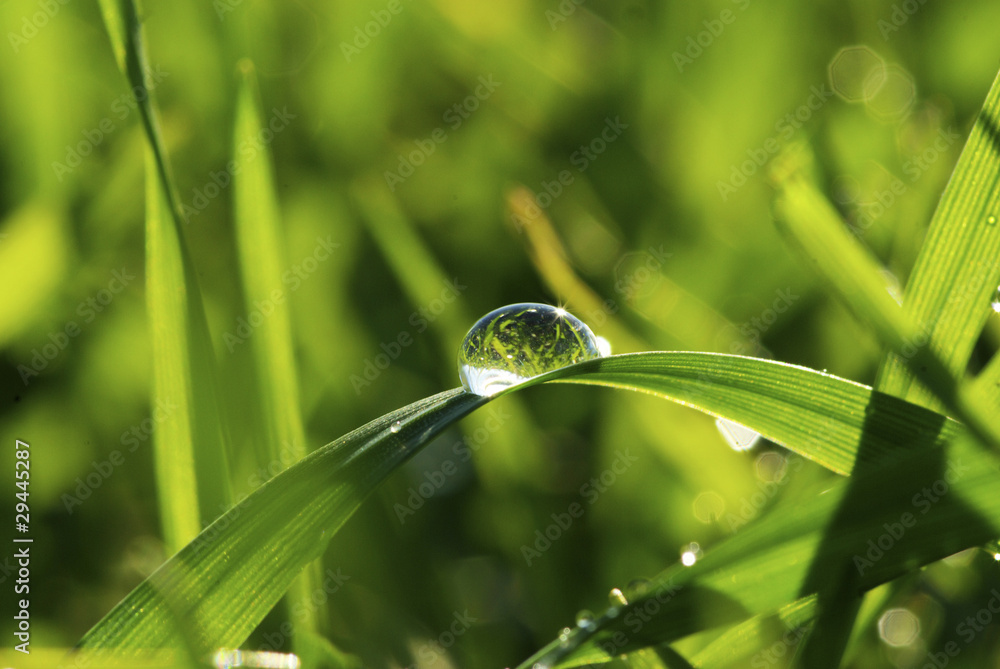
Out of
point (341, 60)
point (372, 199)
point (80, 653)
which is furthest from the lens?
point (341, 60)

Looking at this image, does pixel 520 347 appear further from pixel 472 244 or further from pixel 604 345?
pixel 472 244

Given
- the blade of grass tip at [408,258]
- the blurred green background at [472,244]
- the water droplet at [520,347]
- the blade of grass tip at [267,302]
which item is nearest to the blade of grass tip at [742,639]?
the blurred green background at [472,244]

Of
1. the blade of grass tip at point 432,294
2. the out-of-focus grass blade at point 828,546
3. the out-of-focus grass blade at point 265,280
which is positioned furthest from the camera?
the blade of grass tip at point 432,294

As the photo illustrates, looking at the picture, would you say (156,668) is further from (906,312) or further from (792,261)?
(792,261)

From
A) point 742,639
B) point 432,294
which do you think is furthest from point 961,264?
point 432,294

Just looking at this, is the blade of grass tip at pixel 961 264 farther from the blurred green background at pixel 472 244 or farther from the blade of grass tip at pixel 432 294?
the blade of grass tip at pixel 432 294

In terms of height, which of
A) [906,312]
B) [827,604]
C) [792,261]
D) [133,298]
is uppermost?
[133,298]

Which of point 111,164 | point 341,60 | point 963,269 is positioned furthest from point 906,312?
point 111,164
